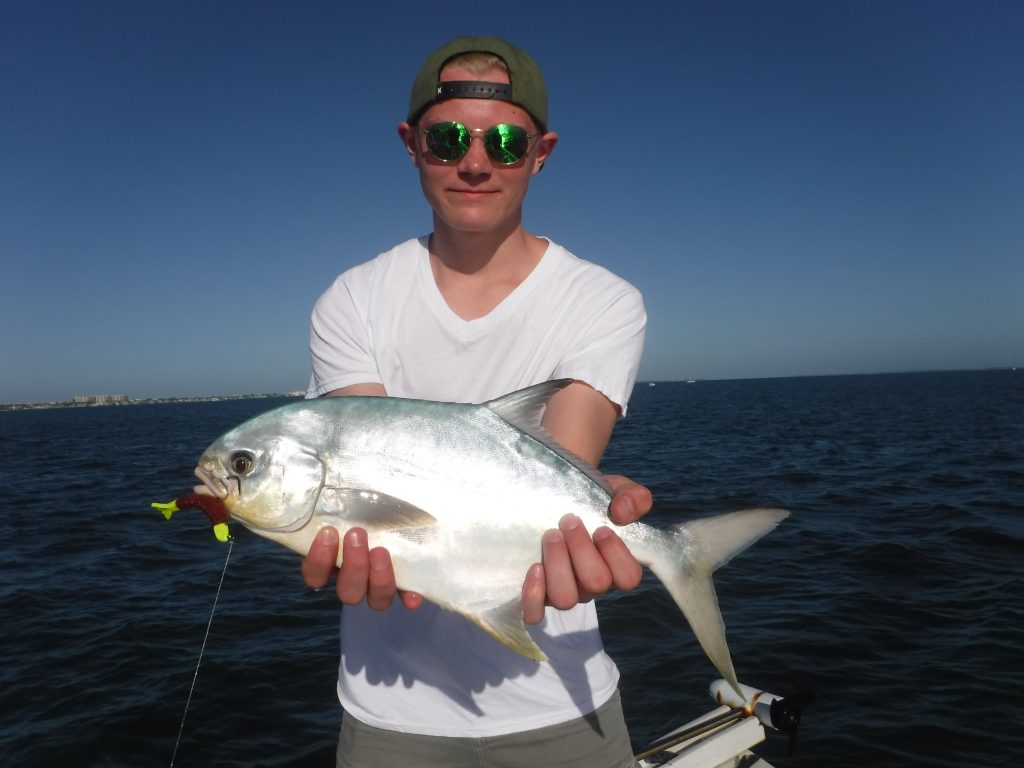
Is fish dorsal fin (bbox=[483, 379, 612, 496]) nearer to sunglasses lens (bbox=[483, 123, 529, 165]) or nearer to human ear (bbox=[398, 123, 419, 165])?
sunglasses lens (bbox=[483, 123, 529, 165])

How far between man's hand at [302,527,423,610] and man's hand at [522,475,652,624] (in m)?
0.53

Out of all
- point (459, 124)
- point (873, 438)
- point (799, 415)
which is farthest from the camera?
point (799, 415)

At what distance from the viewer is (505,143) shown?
3064 millimetres

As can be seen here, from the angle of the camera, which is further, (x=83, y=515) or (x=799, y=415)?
(x=799, y=415)

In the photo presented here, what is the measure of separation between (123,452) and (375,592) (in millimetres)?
47883

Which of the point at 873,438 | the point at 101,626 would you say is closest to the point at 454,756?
the point at 101,626

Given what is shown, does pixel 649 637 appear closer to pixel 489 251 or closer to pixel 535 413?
pixel 489 251

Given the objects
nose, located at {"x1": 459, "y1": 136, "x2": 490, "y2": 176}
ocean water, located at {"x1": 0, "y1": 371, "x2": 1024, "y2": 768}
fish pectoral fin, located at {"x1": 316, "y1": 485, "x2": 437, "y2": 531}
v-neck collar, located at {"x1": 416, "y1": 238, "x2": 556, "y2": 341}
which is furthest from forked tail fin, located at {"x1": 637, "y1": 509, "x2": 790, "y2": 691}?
ocean water, located at {"x1": 0, "y1": 371, "x2": 1024, "y2": 768}

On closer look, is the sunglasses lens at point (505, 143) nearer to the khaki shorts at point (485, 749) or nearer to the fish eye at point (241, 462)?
the fish eye at point (241, 462)

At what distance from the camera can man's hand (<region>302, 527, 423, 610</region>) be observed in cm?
250

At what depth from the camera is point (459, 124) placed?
119 inches

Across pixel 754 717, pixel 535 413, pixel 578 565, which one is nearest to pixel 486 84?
pixel 535 413

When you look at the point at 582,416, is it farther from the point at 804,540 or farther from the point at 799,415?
the point at 799,415

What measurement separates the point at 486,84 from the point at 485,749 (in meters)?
2.82
